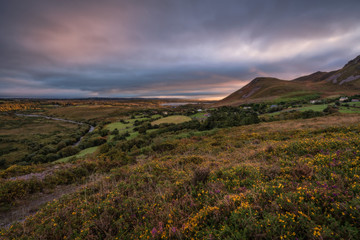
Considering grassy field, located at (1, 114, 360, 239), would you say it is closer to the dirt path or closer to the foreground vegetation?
the foreground vegetation

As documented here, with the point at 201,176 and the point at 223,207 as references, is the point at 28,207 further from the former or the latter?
the point at 223,207

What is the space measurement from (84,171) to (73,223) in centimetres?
623

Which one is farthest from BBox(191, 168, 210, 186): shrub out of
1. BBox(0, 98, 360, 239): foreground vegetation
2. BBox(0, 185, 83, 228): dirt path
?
BBox(0, 185, 83, 228): dirt path

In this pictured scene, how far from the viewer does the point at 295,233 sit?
102 inches

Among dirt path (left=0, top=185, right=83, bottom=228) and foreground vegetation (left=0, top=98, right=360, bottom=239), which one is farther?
dirt path (left=0, top=185, right=83, bottom=228)

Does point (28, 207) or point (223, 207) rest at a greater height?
point (223, 207)

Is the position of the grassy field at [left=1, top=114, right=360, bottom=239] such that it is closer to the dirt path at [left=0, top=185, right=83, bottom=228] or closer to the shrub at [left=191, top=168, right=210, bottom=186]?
the shrub at [left=191, top=168, right=210, bottom=186]

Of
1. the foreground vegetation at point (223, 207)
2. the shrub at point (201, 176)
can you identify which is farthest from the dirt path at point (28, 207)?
the shrub at point (201, 176)

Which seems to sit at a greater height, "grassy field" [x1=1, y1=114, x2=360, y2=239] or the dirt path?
"grassy field" [x1=1, y1=114, x2=360, y2=239]

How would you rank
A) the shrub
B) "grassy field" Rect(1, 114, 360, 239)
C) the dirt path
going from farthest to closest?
the shrub, the dirt path, "grassy field" Rect(1, 114, 360, 239)

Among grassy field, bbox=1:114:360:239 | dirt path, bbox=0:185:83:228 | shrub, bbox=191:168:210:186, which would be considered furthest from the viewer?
shrub, bbox=191:168:210:186

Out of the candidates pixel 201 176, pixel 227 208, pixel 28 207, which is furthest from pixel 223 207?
pixel 28 207

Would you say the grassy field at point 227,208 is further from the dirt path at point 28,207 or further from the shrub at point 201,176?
the dirt path at point 28,207

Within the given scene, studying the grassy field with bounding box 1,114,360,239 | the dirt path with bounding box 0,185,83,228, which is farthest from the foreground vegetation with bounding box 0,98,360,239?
the dirt path with bounding box 0,185,83,228
